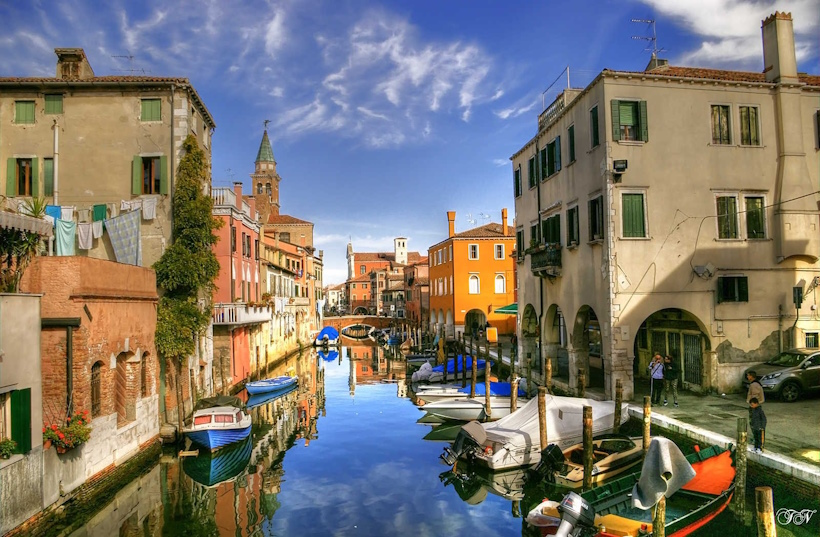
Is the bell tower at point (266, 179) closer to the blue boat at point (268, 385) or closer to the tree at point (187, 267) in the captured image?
the blue boat at point (268, 385)

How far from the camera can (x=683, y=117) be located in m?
17.5

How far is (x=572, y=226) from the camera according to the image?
19812 mm

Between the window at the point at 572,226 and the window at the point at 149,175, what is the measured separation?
567 inches

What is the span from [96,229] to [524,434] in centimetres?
1493

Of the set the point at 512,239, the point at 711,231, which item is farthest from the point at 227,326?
the point at 512,239

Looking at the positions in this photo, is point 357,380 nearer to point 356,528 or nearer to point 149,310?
point 149,310

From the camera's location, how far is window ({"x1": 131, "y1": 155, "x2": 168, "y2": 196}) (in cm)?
1958

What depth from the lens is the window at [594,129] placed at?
1756 centimetres

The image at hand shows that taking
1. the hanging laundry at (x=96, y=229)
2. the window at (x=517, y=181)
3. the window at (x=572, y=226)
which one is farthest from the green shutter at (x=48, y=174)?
the window at (x=517, y=181)

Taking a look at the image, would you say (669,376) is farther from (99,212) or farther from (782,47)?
(99,212)

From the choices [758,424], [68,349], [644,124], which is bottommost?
[758,424]

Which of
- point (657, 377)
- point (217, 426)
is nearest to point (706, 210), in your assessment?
point (657, 377)

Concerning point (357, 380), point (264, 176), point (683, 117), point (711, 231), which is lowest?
point (357, 380)

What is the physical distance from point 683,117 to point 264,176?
5928 centimetres
